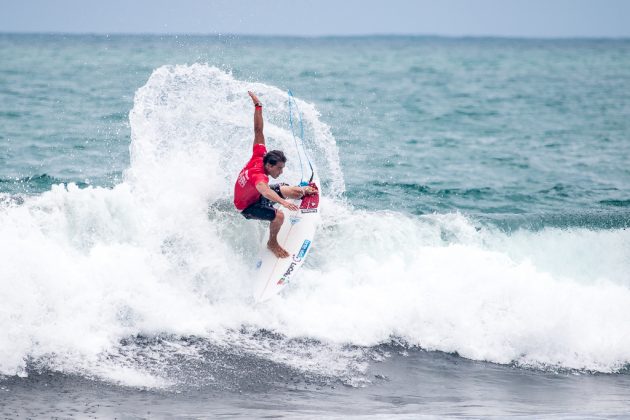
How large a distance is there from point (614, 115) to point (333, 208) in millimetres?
20358

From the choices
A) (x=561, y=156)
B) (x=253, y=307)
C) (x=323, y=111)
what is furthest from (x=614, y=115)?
(x=253, y=307)

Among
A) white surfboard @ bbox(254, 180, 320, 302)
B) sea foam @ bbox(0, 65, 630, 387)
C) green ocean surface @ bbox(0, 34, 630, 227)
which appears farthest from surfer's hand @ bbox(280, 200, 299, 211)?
green ocean surface @ bbox(0, 34, 630, 227)

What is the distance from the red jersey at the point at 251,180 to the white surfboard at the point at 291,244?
78cm

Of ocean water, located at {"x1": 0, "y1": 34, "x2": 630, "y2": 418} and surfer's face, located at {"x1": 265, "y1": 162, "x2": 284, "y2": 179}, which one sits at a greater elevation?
surfer's face, located at {"x1": 265, "y1": 162, "x2": 284, "y2": 179}

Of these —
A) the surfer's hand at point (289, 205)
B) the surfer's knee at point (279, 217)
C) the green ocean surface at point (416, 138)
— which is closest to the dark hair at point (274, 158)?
the surfer's hand at point (289, 205)

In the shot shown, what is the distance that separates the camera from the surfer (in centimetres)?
970

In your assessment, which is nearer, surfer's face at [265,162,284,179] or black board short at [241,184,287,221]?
surfer's face at [265,162,284,179]

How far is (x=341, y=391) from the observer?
347 inches

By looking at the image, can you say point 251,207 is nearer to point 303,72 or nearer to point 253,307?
point 253,307

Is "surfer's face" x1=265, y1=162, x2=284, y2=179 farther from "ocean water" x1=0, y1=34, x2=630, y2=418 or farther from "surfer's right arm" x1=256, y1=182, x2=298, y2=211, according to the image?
"ocean water" x1=0, y1=34, x2=630, y2=418

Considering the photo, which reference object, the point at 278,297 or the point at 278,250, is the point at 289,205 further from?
the point at 278,297

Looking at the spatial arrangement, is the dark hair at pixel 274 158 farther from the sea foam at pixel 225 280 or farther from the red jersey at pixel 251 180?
the sea foam at pixel 225 280

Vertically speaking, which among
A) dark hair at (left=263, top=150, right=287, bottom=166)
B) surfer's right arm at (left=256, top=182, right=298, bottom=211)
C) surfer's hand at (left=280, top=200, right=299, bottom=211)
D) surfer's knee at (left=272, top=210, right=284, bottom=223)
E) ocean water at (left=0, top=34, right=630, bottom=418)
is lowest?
ocean water at (left=0, top=34, right=630, bottom=418)

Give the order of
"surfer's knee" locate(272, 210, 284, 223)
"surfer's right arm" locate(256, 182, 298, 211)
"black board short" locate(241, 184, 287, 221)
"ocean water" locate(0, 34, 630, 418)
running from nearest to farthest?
"ocean water" locate(0, 34, 630, 418) < "surfer's right arm" locate(256, 182, 298, 211) < "black board short" locate(241, 184, 287, 221) < "surfer's knee" locate(272, 210, 284, 223)
